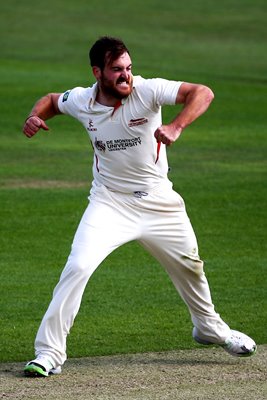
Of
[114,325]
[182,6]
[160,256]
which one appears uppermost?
[182,6]

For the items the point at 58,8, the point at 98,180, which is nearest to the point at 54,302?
the point at 98,180

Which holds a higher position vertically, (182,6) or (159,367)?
(182,6)

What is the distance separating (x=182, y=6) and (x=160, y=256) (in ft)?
145

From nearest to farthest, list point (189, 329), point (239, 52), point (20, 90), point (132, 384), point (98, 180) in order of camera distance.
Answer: point (132, 384) < point (98, 180) < point (189, 329) < point (20, 90) < point (239, 52)

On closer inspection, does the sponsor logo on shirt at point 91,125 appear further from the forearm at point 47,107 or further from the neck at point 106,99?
the forearm at point 47,107

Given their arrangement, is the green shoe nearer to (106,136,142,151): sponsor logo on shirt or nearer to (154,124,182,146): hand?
(106,136,142,151): sponsor logo on shirt

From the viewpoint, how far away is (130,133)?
Result: 9.06 meters

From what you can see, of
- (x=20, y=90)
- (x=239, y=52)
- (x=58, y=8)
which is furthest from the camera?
(x=58, y=8)

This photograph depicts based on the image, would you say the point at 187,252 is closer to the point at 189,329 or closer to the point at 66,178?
the point at 189,329

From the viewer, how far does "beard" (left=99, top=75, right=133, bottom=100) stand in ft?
29.5

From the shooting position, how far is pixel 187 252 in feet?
30.4

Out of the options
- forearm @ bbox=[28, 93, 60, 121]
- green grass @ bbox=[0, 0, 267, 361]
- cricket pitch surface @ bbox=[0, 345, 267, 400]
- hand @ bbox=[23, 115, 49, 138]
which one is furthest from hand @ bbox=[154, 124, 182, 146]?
green grass @ bbox=[0, 0, 267, 361]

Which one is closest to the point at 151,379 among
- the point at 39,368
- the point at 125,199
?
the point at 39,368

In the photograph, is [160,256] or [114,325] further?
[114,325]
